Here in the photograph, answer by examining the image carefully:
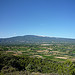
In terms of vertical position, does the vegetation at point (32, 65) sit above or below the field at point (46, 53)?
above

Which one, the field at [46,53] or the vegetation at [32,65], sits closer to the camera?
the vegetation at [32,65]

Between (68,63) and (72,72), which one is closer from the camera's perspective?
(72,72)

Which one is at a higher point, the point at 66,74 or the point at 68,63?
the point at 68,63

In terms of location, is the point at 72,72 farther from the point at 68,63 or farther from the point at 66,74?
the point at 68,63

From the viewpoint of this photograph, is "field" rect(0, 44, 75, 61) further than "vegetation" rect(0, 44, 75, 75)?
Yes

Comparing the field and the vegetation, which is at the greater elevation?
the vegetation

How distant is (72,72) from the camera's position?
72.8 ft

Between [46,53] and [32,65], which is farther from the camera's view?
[46,53]

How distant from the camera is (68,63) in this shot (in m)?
25.7

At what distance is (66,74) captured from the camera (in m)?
22.2

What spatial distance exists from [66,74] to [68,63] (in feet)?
14.3

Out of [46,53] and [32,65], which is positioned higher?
[32,65]

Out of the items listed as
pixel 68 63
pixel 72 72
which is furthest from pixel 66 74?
pixel 68 63
